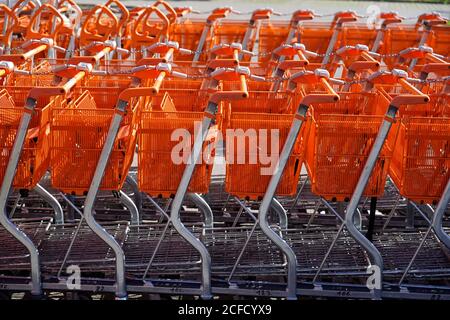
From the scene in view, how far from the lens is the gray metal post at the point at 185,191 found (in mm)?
4238

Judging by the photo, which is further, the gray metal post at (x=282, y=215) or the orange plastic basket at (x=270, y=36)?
the orange plastic basket at (x=270, y=36)

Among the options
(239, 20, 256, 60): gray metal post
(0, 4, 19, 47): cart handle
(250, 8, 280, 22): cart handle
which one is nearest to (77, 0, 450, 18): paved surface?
(250, 8, 280, 22): cart handle

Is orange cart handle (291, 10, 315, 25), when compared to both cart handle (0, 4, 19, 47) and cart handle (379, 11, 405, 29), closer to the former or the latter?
cart handle (379, 11, 405, 29)

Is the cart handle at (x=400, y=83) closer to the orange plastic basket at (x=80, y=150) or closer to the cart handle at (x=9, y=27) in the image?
the orange plastic basket at (x=80, y=150)

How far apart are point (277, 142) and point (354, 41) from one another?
4.11m

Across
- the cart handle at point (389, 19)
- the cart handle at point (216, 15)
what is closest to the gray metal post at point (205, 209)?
the cart handle at point (216, 15)

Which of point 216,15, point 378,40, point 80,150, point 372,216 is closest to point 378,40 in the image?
point 378,40

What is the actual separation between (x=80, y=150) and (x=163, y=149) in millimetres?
493

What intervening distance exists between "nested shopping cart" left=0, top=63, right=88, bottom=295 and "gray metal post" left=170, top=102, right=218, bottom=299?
2.59ft

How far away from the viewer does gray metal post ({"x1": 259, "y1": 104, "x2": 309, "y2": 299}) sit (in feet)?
13.7

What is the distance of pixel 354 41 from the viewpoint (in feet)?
26.9

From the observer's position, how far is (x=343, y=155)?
4.41m

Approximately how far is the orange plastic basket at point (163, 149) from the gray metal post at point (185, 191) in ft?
0.47

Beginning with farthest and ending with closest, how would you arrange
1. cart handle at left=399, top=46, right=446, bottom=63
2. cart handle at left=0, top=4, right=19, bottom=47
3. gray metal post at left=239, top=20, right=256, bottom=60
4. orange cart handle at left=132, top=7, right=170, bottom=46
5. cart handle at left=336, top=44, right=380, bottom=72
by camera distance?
1. gray metal post at left=239, top=20, right=256, bottom=60
2. orange cart handle at left=132, top=7, right=170, bottom=46
3. cart handle at left=0, top=4, right=19, bottom=47
4. cart handle at left=399, top=46, right=446, bottom=63
5. cart handle at left=336, top=44, right=380, bottom=72
